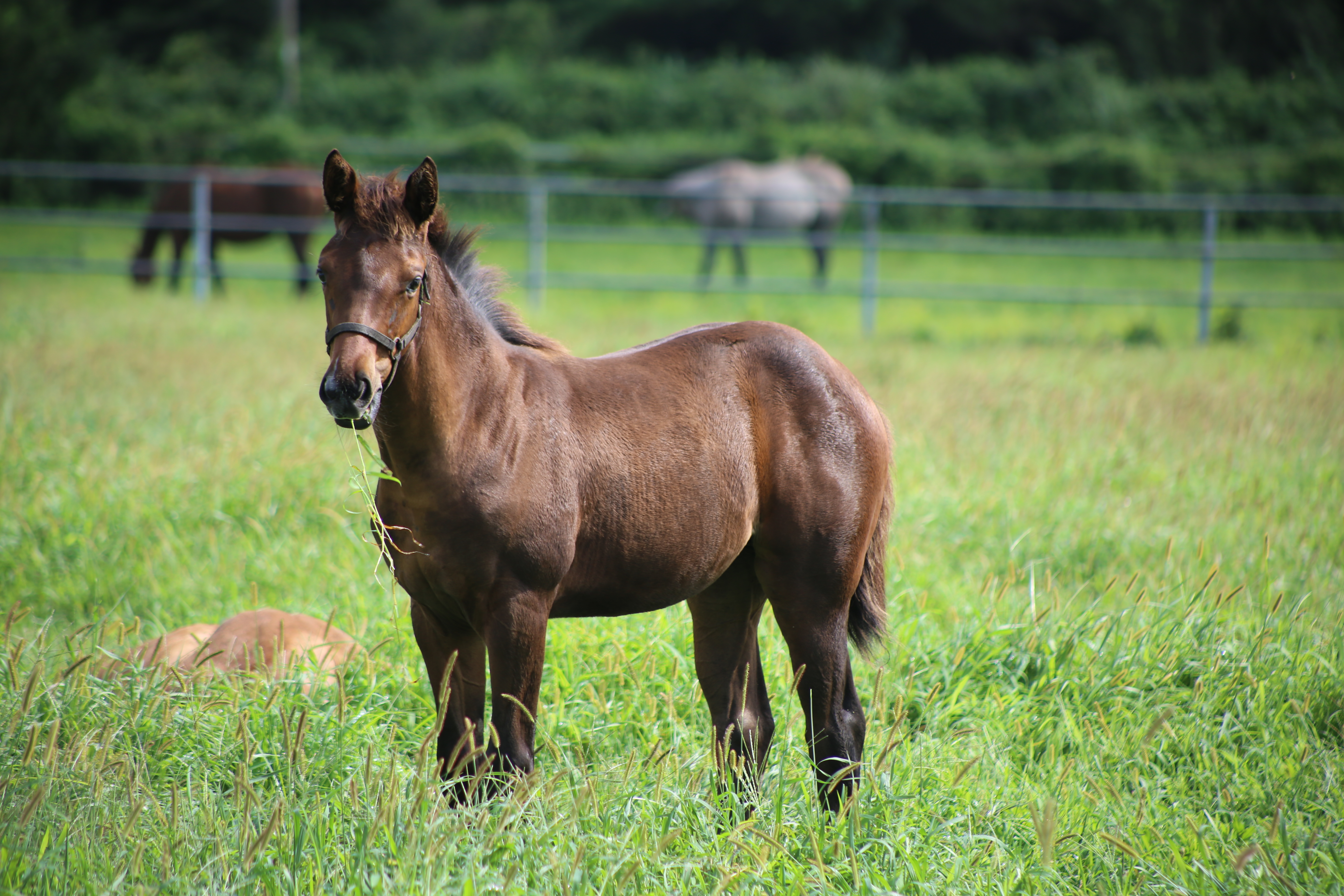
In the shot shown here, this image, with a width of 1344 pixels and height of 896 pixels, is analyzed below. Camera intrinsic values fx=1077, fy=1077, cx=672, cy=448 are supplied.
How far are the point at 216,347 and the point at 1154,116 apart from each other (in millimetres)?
22853

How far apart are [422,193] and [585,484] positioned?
2.55 ft

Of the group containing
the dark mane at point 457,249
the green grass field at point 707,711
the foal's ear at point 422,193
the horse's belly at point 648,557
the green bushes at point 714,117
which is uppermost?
the green bushes at point 714,117

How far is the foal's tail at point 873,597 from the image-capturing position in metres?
3.10

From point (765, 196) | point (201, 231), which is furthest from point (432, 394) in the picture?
point (765, 196)


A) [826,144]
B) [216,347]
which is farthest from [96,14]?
[216,347]

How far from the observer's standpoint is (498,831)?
2.21 m

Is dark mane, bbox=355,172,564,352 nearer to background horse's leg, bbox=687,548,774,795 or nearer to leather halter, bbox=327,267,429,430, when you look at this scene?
leather halter, bbox=327,267,429,430

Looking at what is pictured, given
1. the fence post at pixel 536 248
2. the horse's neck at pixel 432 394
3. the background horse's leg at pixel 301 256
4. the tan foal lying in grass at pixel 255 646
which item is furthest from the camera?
the background horse's leg at pixel 301 256

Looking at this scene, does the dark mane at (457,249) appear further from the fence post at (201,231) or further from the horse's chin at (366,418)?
the fence post at (201,231)

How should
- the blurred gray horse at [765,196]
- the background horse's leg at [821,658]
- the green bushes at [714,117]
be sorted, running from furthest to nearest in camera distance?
the green bushes at [714,117] < the blurred gray horse at [765,196] < the background horse's leg at [821,658]

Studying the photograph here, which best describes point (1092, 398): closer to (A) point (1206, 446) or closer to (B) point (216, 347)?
(A) point (1206, 446)

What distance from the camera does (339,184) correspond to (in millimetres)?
2354

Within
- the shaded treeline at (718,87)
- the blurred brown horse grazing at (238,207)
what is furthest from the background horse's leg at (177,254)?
the shaded treeline at (718,87)

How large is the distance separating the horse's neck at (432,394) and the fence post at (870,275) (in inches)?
365
